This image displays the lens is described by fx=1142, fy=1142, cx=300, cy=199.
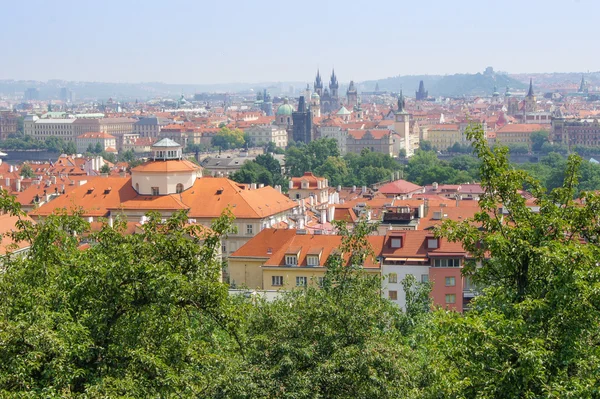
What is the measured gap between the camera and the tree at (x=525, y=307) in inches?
547

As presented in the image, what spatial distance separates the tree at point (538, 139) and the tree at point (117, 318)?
504 ft

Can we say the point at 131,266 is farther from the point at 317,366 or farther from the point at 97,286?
the point at 317,366

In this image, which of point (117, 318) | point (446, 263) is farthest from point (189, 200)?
point (117, 318)

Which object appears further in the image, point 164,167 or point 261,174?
point 261,174

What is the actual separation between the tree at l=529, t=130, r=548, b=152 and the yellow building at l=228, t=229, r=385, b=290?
423 ft

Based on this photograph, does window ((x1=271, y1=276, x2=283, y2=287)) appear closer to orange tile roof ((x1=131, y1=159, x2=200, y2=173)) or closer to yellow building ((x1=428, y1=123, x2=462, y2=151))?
orange tile roof ((x1=131, y1=159, x2=200, y2=173))

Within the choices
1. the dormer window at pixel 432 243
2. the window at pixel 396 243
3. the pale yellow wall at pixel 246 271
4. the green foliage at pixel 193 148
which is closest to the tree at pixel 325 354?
the dormer window at pixel 432 243

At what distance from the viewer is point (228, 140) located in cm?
18012

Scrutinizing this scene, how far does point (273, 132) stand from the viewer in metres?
186

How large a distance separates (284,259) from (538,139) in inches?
5331

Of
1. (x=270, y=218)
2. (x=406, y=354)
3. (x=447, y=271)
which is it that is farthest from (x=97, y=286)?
(x=270, y=218)

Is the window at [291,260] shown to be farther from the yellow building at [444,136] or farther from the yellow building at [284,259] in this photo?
the yellow building at [444,136]

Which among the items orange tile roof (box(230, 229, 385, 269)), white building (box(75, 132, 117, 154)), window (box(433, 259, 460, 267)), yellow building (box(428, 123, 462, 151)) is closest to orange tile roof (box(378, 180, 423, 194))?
orange tile roof (box(230, 229, 385, 269))

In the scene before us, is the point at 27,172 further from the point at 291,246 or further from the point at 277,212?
the point at 291,246
